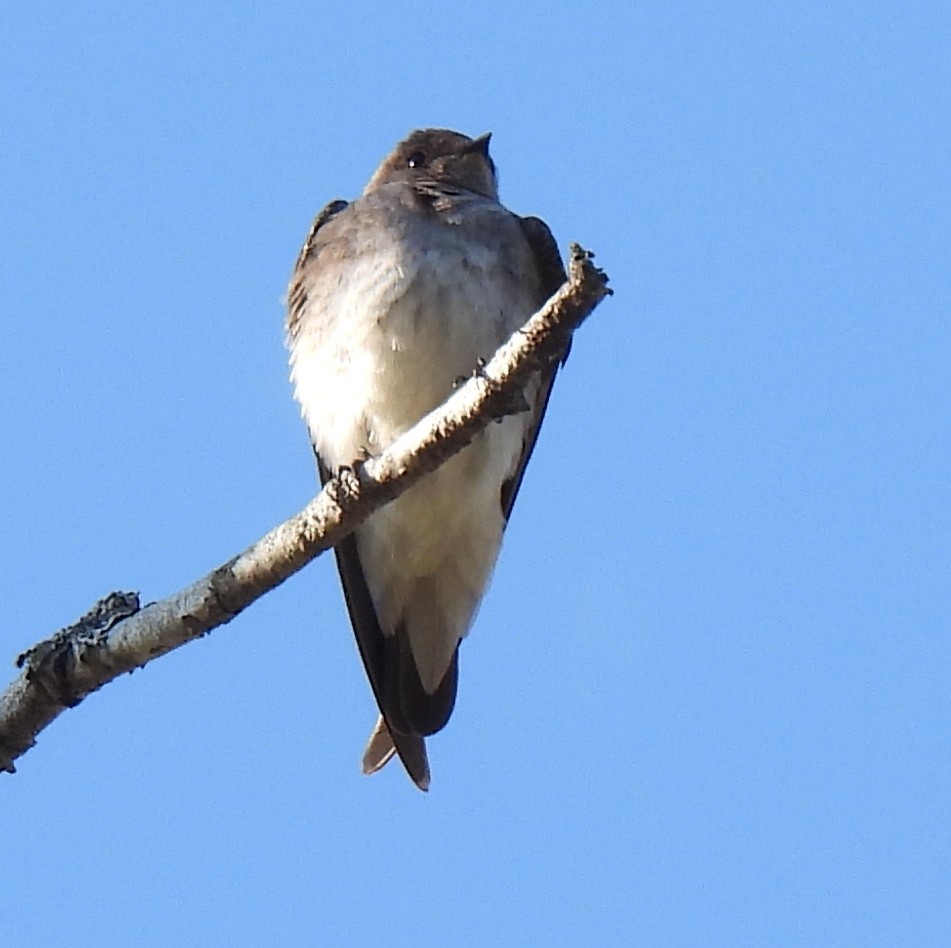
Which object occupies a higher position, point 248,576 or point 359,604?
point 359,604

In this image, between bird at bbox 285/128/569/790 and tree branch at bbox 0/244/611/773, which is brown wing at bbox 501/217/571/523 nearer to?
bird at bbox 285/128/569/790

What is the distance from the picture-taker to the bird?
19.9 ft

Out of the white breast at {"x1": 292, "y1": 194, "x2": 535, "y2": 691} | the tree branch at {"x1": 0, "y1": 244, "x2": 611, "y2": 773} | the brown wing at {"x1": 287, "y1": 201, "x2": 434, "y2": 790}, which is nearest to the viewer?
the tree branch at {"x1": 0, "y1": 244, "x2": 611, "y2": 773}

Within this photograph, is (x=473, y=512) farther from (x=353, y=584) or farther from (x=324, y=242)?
(x=324, y=242)

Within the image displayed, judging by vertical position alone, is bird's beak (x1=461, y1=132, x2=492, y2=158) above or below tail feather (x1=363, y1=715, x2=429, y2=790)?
above

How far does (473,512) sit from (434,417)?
1.98 metres

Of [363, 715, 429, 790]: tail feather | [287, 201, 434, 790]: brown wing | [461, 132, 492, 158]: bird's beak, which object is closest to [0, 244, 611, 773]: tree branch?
[363, 715, 429, 790]: tail feather

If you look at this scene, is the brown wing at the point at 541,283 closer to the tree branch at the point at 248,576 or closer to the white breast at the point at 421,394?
the white breast at the point at 421,394

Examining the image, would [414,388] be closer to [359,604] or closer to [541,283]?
[541,283]

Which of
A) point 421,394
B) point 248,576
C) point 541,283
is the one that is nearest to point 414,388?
point 421,394

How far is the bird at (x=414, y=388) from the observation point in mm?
6051

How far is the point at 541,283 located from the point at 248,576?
230 cm

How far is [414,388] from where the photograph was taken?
6.07 metres

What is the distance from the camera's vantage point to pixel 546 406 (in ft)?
22.3
